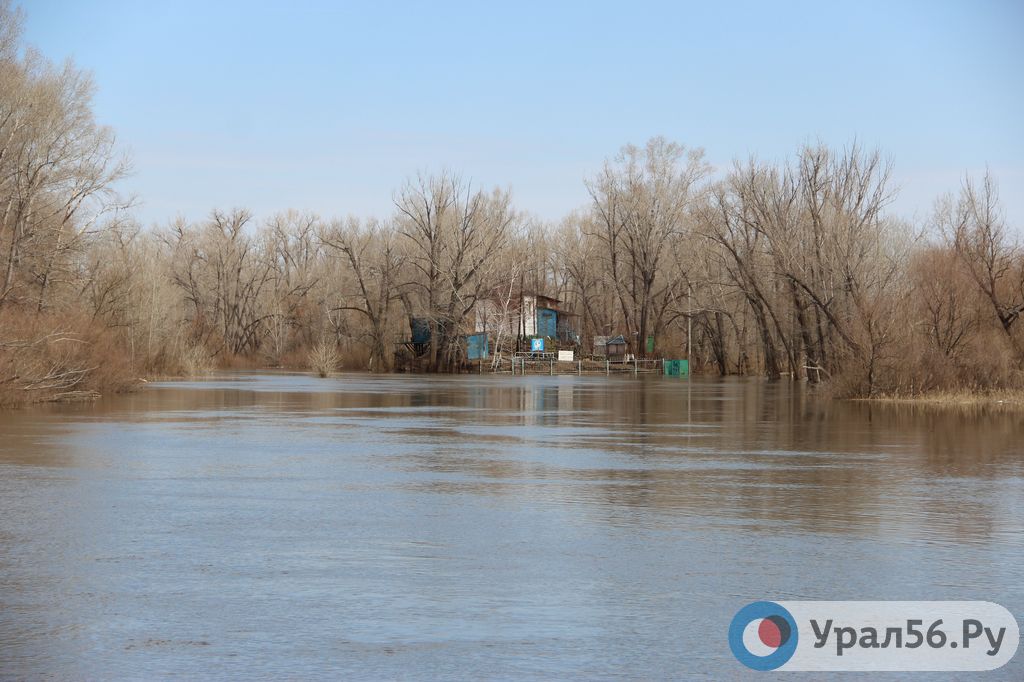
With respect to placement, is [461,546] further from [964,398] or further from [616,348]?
[616,348]

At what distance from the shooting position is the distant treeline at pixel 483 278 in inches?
1630

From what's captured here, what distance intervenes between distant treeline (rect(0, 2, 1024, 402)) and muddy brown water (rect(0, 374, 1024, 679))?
693 inches

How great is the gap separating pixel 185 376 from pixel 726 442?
44.7 m

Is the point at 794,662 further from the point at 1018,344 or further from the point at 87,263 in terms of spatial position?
the point at 87,263

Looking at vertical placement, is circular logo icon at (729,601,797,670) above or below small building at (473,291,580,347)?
below

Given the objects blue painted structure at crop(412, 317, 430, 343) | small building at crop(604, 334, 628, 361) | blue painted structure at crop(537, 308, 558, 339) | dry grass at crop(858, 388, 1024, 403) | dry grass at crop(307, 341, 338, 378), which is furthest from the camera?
blue painted structure at crop(537, 308, 558, 339)

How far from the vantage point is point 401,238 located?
9925cm

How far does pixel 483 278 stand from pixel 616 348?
605 inches

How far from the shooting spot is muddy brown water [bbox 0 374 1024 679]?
23.4ft

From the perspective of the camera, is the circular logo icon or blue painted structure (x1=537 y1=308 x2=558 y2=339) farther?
blue painted structure (x1=537 y1=308 x2=558 y2=339)

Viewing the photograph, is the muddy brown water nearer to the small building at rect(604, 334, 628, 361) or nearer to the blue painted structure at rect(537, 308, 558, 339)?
the small building at rect(604, 334, 628, 361)

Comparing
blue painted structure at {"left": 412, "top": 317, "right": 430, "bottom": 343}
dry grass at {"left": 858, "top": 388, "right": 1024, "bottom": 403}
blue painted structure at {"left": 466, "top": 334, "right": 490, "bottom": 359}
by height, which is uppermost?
blue painted structure at {"left": 412, "top": 317, "right": 430, "bottom": 343}

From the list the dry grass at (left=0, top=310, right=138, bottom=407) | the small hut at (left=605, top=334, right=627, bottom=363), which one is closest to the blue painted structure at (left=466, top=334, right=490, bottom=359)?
the small hut at (left=605, top=334, right=627, bottom=363)

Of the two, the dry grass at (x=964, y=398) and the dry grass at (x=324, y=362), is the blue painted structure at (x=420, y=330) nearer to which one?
the dry grass at (x=324, y=362)
